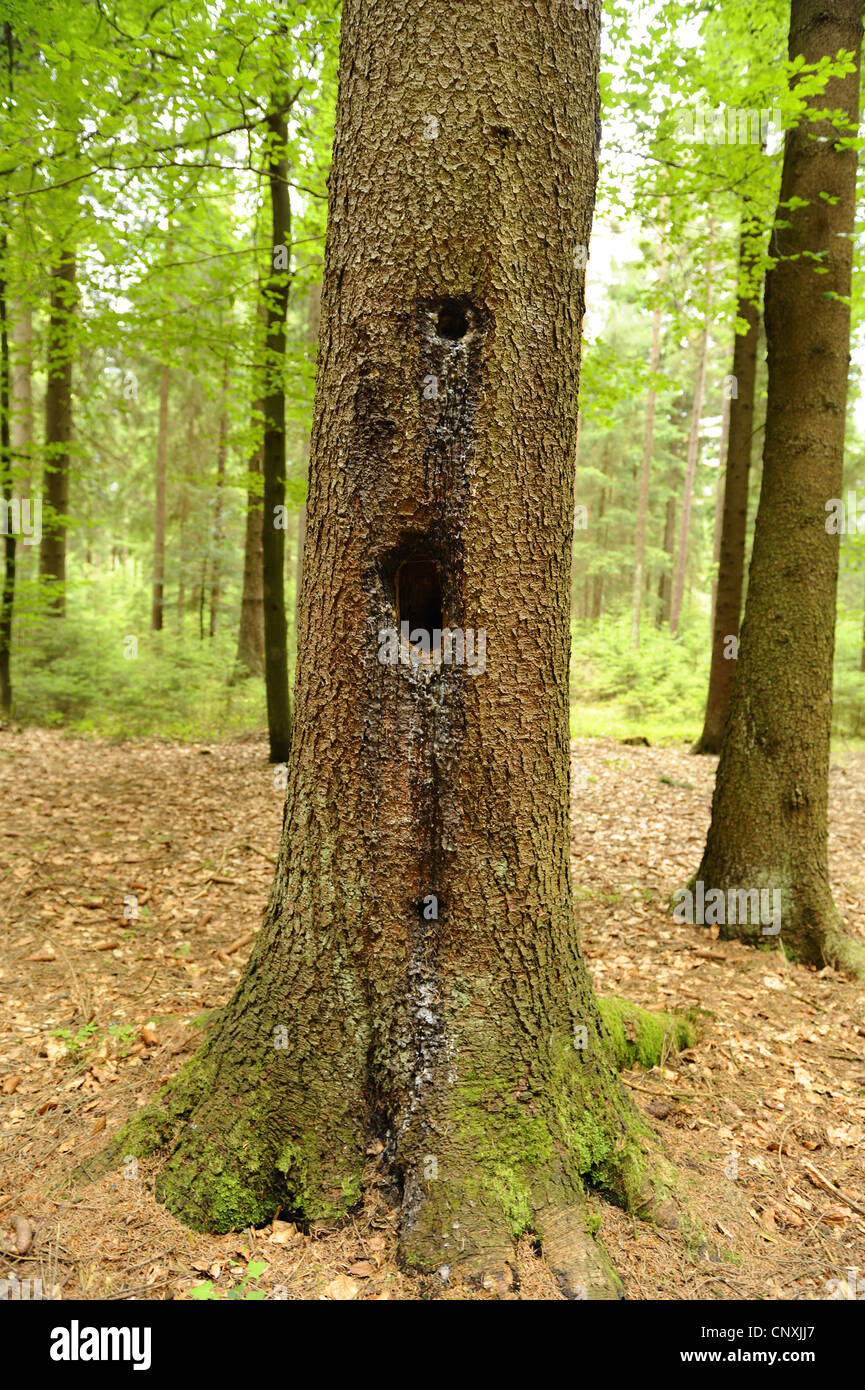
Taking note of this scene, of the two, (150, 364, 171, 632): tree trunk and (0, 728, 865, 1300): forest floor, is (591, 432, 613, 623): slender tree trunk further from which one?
(0, 728, 865, 1300): forest floor

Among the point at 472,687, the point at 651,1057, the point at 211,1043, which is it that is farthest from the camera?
the point at 651,1057

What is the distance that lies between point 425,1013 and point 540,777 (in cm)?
85

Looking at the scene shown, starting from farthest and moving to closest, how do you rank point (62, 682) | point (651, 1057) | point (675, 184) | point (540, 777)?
point (62, 682) < point (675, 184) < point (651, 1057) < point (540, 777)

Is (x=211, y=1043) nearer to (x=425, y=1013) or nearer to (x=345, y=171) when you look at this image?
(x=425, y=1013)

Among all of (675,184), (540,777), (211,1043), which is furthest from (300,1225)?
(675,184)

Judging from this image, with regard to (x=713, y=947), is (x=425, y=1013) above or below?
above

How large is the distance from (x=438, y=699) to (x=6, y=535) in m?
9.38

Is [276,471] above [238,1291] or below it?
above

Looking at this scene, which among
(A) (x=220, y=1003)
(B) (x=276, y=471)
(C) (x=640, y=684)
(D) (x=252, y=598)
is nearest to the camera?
(A) (x=220, y=1003)

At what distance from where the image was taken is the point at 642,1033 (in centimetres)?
350

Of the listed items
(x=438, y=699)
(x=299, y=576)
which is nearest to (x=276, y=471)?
(x=438, y=699)

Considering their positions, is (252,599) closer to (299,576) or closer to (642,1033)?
(299,576)

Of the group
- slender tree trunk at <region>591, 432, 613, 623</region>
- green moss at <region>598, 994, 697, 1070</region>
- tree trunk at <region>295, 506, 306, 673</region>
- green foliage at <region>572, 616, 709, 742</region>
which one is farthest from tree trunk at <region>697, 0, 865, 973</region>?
slender tree trunk at <region>591, 432, 613, 623</region>

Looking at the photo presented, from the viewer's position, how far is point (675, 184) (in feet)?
19.2
